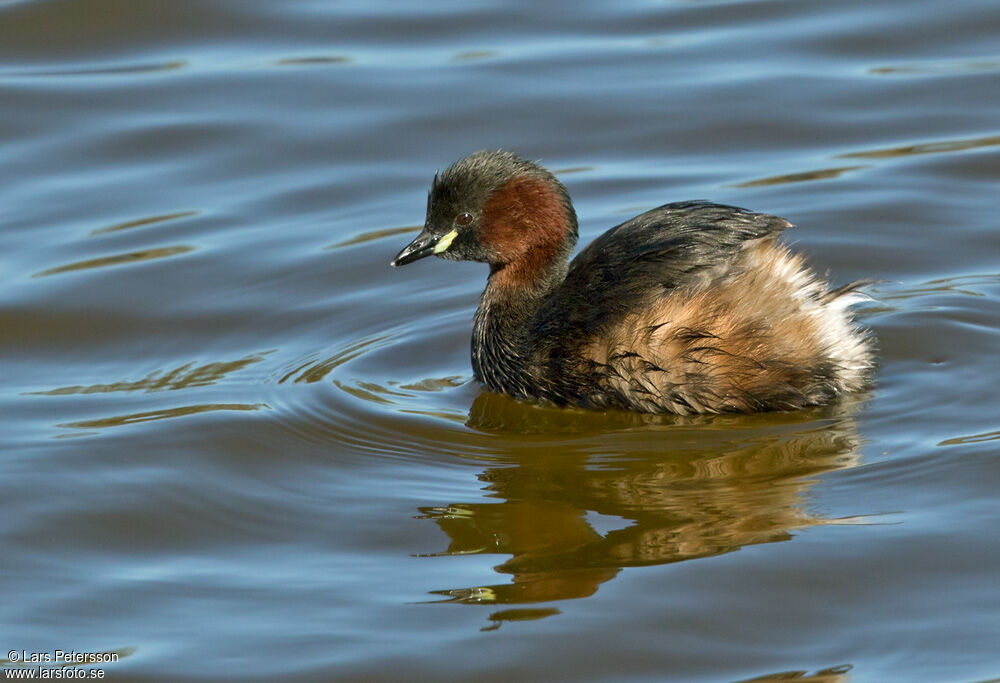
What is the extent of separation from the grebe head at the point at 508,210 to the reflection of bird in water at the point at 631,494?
78 centimetres

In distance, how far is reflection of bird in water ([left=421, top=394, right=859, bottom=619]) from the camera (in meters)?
5.05

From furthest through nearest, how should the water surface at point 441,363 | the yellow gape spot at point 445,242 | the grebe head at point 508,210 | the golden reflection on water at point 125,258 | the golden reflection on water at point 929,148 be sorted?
1. the golden reflection on water at point 929,148
2. the golden reflection on water at point 125,258
3. the yellow gape spot at point 445,242
4. the grebe head at point 508,210
5. the water surface at point 441,363

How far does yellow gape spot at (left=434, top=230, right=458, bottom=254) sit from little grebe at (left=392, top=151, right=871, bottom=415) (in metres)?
0.55

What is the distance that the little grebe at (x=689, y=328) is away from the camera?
5.98 meters

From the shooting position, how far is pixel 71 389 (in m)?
6.83

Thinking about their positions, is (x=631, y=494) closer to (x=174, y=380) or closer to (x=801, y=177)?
(x=174, y=380)

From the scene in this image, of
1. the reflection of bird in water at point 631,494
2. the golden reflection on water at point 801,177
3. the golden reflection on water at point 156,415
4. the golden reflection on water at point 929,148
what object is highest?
the golden reflection on water at point 929,148

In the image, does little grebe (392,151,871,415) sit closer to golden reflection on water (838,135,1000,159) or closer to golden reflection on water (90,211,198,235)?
golden reflection on water (838,135,1000,159)

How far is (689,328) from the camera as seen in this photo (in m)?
5.95

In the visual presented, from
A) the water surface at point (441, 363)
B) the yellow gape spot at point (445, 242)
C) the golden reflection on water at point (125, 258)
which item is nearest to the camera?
the water surface at point (441, 363)

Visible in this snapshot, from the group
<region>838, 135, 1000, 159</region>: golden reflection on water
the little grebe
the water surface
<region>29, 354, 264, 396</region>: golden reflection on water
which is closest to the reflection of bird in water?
the water surface

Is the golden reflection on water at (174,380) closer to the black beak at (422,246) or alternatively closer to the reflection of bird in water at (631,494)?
the black beak at (422,246)

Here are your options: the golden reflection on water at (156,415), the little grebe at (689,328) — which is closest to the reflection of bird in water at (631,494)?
the little grebe at (689,328)

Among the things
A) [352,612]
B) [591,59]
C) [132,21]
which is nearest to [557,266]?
[352,612]
